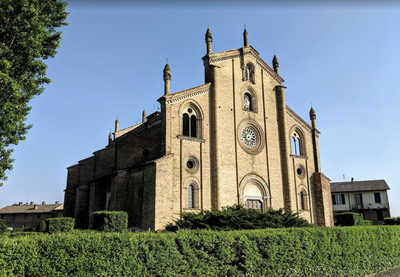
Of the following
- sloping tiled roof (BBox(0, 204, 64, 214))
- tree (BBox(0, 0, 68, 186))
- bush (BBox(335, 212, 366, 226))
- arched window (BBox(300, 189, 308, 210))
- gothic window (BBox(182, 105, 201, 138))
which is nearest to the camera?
tree (BBox(0, 0, 68, 186))

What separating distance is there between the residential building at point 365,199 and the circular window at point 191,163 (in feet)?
115

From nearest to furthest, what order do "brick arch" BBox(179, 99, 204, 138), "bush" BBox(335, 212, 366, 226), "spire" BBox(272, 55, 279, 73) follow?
1. "brick arch" BBox(179, 99, 204, 138)
2. "bush" BBox(335, 212, 366, 226)
3. "spire" BBox(272, 55, 279, 73)

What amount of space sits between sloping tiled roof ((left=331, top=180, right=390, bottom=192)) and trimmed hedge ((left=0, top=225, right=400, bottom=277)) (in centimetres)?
3735

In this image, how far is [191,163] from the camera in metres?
21.5

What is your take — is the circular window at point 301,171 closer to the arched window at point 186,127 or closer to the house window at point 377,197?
the arched window at point 186,127

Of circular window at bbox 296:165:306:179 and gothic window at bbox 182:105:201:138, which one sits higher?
gothic window at bbox 182:105:201:138

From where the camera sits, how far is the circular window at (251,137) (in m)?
24.3

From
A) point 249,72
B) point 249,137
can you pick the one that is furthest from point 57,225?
point 249,72

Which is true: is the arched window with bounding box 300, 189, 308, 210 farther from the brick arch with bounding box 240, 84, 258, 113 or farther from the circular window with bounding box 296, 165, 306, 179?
the brick arch with bounding box 240, 84, 258, 113

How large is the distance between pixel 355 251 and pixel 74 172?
2780cm

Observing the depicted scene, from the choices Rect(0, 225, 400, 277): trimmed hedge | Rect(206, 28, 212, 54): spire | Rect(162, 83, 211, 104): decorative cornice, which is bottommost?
Rect(0, 225, 400, 277): trimmed hedge

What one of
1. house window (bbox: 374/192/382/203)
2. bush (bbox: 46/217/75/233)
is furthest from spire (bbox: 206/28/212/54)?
house window (bbox: 374/192/382/203)

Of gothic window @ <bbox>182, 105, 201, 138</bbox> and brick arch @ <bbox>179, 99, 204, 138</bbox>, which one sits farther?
gothic window @ <bbox>182, 105, 201, 138</bbox>

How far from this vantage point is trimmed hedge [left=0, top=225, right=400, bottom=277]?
7.04 metres
